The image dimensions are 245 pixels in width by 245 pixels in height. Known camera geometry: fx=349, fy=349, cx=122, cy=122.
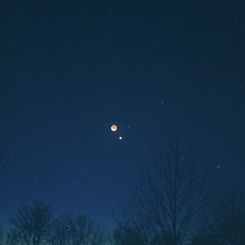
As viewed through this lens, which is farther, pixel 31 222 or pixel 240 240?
pixel 31 222

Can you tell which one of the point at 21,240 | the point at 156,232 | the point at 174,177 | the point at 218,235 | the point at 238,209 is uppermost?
the point at 21,240

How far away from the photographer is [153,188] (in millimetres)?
11180

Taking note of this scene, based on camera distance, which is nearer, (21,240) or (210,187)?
(210,187)

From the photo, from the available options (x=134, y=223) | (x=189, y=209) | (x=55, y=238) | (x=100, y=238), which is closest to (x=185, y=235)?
(x=189, y=209)

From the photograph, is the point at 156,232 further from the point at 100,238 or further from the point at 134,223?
the point at 100,238

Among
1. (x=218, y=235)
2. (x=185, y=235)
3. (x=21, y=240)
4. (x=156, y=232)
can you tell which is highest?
(x=21, y=240)

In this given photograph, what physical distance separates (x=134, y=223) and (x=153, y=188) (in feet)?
4.08

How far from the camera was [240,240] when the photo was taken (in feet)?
81.3

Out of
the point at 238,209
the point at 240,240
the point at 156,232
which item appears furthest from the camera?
the point at 238,209

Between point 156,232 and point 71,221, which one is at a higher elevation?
point 71,221

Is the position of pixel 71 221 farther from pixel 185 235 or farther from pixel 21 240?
pixel 185 235

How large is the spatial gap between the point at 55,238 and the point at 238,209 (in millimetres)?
30134

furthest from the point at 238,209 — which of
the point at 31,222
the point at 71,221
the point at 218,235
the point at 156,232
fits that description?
the point at 71,221

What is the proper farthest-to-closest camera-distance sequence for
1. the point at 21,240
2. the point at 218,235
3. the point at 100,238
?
the point at 100,238
the point at 21,240
the point at 218,235
